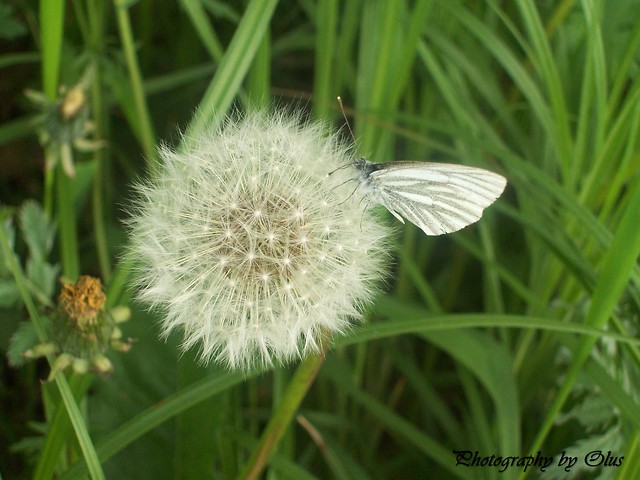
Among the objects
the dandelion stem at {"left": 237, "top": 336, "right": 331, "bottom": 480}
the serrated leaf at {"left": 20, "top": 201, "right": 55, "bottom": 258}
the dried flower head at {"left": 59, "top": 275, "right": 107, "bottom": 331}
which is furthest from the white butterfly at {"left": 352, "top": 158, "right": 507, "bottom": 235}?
the serrated leaf at {"left": 20, "top": 201, "right": 55, "bottom": 258}

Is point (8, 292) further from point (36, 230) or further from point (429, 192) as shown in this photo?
point (429, 192)

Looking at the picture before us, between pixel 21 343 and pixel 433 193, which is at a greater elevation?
pixel 433 193

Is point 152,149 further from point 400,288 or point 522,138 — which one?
point 522,138

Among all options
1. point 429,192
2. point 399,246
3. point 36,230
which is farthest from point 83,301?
point 399,246

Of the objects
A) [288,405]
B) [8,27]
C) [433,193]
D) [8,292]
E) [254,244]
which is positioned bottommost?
[288,405]

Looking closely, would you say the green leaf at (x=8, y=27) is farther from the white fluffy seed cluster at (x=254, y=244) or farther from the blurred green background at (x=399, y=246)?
the white fluffy seed cluster at (x=254, y=244)

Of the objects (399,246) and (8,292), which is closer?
(8,292)

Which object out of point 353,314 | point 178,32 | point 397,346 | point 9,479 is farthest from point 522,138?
point 9,479
